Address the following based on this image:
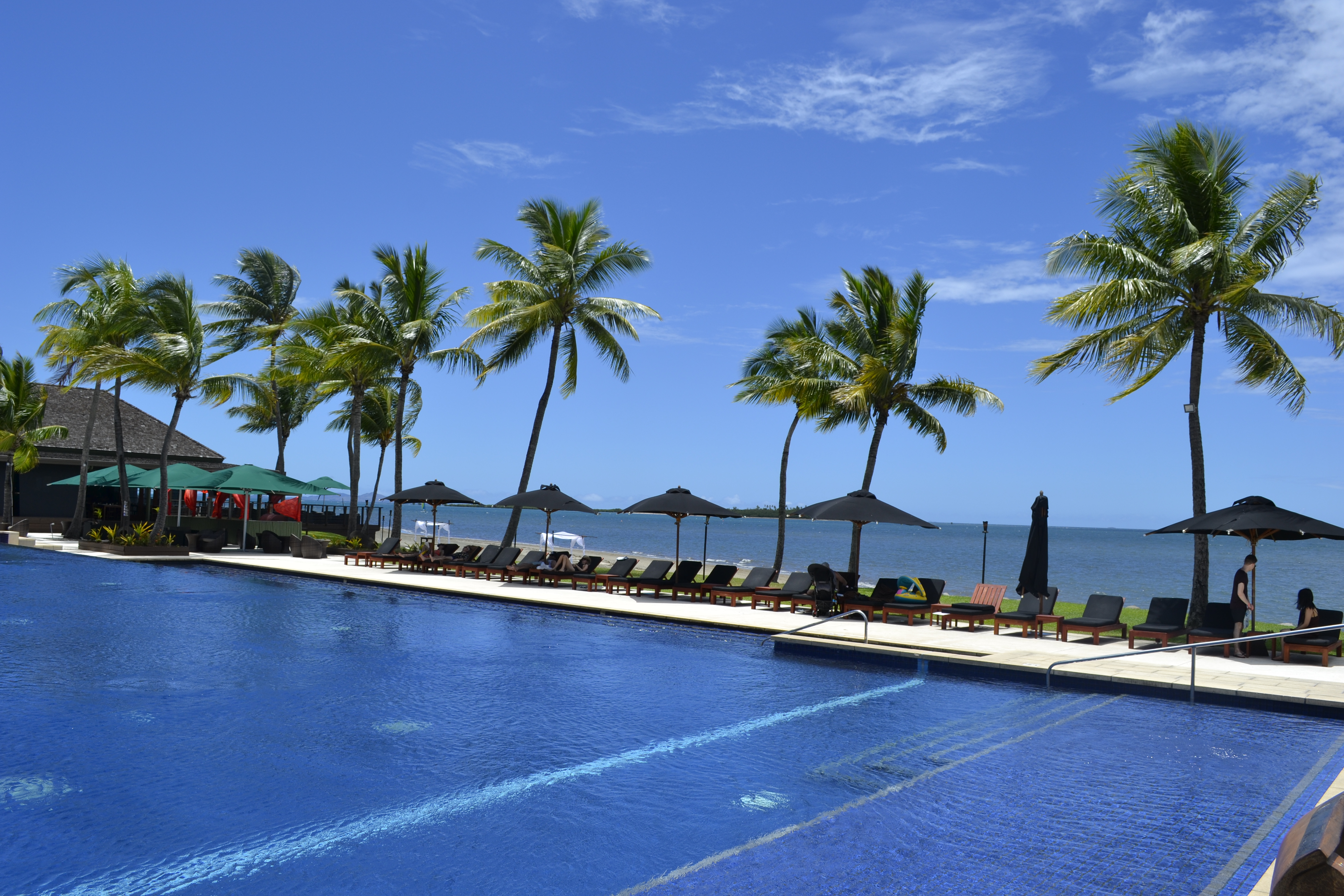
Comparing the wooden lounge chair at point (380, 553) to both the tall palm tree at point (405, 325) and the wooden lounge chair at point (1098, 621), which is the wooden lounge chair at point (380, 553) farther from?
the wooden lounge chair at point (1098, 621)

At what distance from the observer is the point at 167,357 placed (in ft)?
79.0

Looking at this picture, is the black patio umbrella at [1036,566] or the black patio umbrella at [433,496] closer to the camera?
the black patio umbrella at [1036,566]

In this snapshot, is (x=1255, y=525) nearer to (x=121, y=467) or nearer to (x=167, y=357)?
(x=167, y=357)

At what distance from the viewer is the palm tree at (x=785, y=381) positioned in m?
20.2

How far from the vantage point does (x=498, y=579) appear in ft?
70.0

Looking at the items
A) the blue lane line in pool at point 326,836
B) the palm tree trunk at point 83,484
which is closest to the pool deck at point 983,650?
the blue lane line in pool at point 326,836

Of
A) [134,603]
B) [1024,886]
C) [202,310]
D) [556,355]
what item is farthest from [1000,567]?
[1024,886]

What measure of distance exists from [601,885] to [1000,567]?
196ft

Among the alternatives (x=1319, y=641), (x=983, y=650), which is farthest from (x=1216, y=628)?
(x=983, y=650)

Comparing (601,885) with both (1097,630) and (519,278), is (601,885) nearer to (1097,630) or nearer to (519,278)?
(1097,630)

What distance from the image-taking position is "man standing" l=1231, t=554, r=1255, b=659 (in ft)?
37.9

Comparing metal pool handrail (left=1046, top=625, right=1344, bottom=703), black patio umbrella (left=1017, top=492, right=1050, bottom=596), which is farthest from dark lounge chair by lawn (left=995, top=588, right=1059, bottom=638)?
metal pool handrail (left=1046, top=625, right=1344, bottom=703)

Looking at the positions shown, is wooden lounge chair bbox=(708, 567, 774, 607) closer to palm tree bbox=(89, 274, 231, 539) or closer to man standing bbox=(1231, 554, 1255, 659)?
man standing bbox=(1231, 554, 1255, 659)

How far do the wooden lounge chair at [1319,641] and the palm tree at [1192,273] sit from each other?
1.94 meters
